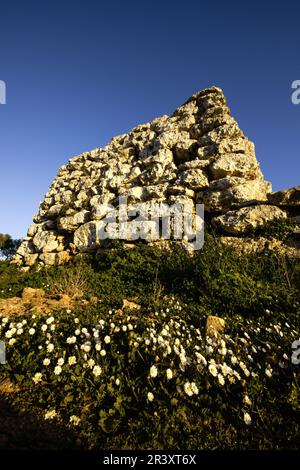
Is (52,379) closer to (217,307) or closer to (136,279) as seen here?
(217,307)

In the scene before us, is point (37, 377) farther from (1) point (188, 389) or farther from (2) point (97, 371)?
(1) point (188, 389)

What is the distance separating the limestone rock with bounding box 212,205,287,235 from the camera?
811 cm

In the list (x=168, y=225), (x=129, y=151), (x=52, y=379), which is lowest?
(x=52, y=379)

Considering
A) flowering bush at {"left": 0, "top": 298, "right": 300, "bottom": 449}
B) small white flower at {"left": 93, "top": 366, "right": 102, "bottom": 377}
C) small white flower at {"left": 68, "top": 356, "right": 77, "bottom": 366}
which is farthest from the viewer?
small white flower at {"left": 68, "top": 356, "right": 77, "bottom": 366}

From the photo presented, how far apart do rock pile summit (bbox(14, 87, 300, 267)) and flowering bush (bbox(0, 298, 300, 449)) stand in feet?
18.4

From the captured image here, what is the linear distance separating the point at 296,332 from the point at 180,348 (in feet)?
6.93

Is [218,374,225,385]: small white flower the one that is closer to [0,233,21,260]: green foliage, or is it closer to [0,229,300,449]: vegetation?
[0,229,300,449]: vegetation

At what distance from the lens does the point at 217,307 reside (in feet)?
16.3

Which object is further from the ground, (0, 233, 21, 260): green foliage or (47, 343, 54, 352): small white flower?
(0, 233, 21, 260): green foliage
